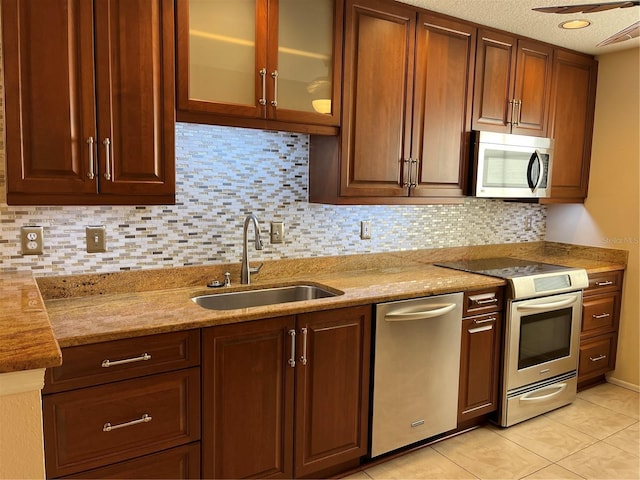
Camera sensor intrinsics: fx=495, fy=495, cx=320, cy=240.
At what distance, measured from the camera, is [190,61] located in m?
2.03

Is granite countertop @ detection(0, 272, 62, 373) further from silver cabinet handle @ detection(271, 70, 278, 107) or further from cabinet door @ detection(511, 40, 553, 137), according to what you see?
cabinet door @ detection(511, 40, 553, 137)

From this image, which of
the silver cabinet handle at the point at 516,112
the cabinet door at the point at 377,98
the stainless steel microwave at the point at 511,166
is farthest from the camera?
the silver cabinet handle at the point at 516,112

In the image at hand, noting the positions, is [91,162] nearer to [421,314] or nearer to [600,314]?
[421,314]

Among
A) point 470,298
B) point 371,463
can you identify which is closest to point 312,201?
point 470,298

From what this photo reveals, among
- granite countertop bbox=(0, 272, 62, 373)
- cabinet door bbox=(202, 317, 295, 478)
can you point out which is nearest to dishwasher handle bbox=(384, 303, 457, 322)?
cabinet door bbox=(202, 317, 295, 478)

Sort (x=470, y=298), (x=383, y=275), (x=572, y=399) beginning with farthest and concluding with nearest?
(x=572, y=399), (x=383, y=275), (x=470, y=298)

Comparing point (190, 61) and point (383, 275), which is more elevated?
point (190, 61)

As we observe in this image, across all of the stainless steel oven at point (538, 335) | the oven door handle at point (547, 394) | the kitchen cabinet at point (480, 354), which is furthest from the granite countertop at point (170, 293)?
the oven door handle at point (547, 394)

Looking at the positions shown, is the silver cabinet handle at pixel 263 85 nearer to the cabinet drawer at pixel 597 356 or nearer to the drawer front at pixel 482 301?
the drawer front at pixel 482 301

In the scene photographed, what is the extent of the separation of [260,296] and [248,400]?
618 millimetres

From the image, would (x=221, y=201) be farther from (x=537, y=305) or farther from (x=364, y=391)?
(x=537, y=305)

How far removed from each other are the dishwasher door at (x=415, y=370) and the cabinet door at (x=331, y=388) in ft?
0.26

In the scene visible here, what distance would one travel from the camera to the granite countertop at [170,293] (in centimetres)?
124

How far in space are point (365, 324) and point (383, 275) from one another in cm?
57
